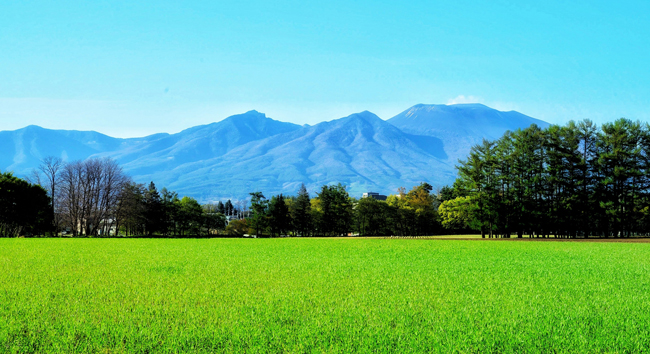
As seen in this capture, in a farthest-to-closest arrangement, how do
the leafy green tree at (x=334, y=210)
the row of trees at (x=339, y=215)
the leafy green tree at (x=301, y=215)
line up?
1. the leafy green tree at (x=301, y=215)
2. the leafy green tree at (x=334, y=210)
3. the row of trees at (x=339, y=215)

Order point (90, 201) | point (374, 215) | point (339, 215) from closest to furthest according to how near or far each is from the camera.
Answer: point (90, 201) < point (339, 215) < point (374, 215)

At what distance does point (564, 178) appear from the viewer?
200 ft

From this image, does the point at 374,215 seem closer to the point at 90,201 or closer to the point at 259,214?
the point at 259,214

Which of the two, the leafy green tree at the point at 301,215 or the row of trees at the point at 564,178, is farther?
the leafy green tree at the point at 301,215

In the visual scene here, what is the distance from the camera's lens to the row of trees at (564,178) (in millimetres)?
59375

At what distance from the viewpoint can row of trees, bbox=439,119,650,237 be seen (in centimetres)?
5938

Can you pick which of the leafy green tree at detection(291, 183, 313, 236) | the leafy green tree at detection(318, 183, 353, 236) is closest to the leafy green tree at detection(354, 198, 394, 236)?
the leafy green tree at detection(318, 183, 353, 236)

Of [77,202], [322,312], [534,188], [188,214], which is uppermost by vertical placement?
[534,188]

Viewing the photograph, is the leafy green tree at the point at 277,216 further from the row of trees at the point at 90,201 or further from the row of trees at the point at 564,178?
the row of trees at the point at 564,178

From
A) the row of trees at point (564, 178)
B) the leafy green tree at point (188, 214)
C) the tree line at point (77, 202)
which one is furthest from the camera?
the leafy green tree at point (188, 214)

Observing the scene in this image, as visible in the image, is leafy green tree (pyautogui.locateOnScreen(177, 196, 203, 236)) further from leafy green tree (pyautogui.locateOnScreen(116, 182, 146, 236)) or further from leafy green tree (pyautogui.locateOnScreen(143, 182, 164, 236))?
leafy green tree (pyautogui.locateOnScreen(116, 182, 146, 236))

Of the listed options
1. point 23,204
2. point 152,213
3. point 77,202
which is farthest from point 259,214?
point 23,204

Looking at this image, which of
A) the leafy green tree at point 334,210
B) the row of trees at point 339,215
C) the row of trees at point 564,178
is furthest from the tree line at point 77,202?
the row of trees at point 564,178

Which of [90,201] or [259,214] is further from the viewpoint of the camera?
[259,214]
